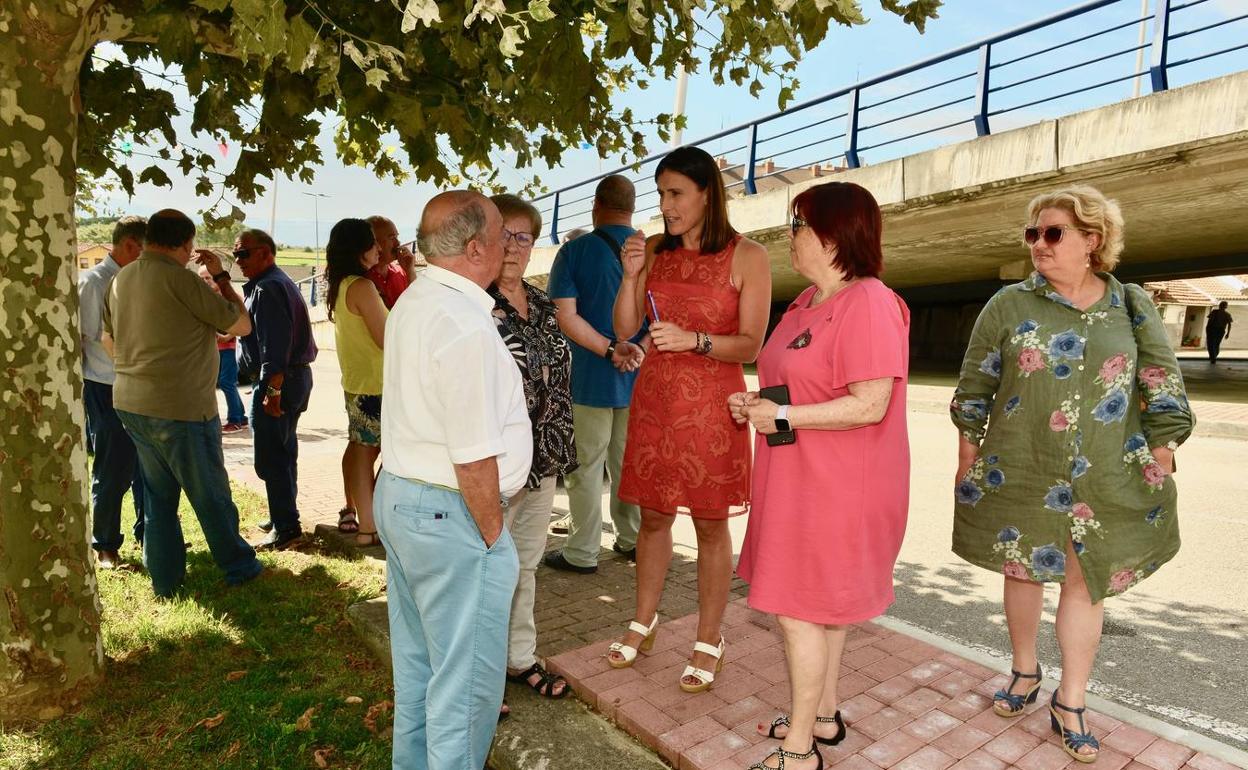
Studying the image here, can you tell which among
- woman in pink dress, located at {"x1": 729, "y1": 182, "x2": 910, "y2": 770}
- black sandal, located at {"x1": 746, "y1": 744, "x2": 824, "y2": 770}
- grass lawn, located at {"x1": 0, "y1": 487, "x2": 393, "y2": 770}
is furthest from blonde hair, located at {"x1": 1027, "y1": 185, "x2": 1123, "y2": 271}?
grass lawn, located at {"x1": 0, "y1": 487, "x2": 393, "y2": 770}

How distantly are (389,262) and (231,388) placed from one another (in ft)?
22.5

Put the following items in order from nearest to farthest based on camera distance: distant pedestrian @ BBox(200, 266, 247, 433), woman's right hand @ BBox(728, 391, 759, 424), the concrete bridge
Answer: woman's right hand @ BBox(728, 391, 759, 424) < the concrete bridge < distant pedestrian @ BBox(200, 266, 247, 433)

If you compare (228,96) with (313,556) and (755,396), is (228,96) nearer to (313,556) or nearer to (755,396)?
(313,556)

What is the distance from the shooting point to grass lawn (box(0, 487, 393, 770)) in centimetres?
311

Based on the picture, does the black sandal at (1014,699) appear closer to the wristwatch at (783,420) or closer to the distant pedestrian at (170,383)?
the wristwatch at (783,420)

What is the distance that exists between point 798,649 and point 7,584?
3.08 metres

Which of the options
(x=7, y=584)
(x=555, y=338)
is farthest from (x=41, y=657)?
(x=555, y=338)

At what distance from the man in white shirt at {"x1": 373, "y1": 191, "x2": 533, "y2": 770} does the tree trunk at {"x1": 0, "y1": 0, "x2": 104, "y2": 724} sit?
176 cm

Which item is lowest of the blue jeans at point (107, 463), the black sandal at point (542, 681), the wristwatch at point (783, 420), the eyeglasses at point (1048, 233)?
the black sandal at point (542, 681)

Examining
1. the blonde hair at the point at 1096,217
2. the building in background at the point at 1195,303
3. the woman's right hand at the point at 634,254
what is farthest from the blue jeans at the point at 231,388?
the building in background at the point at 1195,303

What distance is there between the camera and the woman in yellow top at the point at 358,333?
15.8ft

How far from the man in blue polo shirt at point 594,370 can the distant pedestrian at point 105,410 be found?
279cm

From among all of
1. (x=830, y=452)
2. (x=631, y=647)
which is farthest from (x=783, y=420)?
(x=631, y=647)

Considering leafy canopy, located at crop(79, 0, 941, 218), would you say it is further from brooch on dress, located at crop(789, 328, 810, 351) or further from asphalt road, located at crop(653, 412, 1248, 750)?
asphalt road, located at crop(653, 412, 1248, 750)
